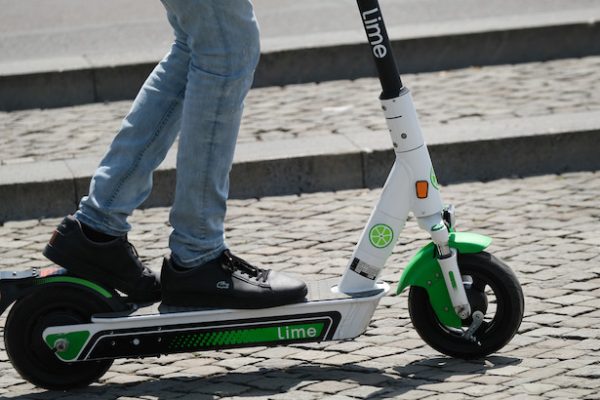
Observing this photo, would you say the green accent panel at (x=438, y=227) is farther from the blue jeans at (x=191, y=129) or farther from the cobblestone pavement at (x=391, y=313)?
the blue jeans at (x=191, y=129)

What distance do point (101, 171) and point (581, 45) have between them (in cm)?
542

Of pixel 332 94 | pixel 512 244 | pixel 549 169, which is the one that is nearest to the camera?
pixel 512 244

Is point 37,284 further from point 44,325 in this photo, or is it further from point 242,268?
point 242,268

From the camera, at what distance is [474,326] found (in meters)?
4.19

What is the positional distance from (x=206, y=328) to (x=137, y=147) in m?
0.60

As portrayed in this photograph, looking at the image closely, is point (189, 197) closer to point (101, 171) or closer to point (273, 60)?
point (101, 171)

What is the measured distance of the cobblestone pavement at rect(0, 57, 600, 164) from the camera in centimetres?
732

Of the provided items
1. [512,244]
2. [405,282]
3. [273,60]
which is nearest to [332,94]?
[273,60]

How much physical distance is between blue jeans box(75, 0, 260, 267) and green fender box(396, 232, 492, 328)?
0.60 m

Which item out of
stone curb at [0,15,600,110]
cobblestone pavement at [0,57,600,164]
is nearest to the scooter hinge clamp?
cobblestone pavement at [0,57,600,164]

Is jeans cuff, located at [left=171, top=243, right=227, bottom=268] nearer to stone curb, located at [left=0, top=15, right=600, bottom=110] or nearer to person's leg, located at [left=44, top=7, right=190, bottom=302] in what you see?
person's leg, located at [left=44, top=7, right=190, bottom=302]

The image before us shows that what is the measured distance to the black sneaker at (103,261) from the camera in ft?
13.6

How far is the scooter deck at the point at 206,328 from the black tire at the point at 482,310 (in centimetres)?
18

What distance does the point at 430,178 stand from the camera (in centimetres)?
414
